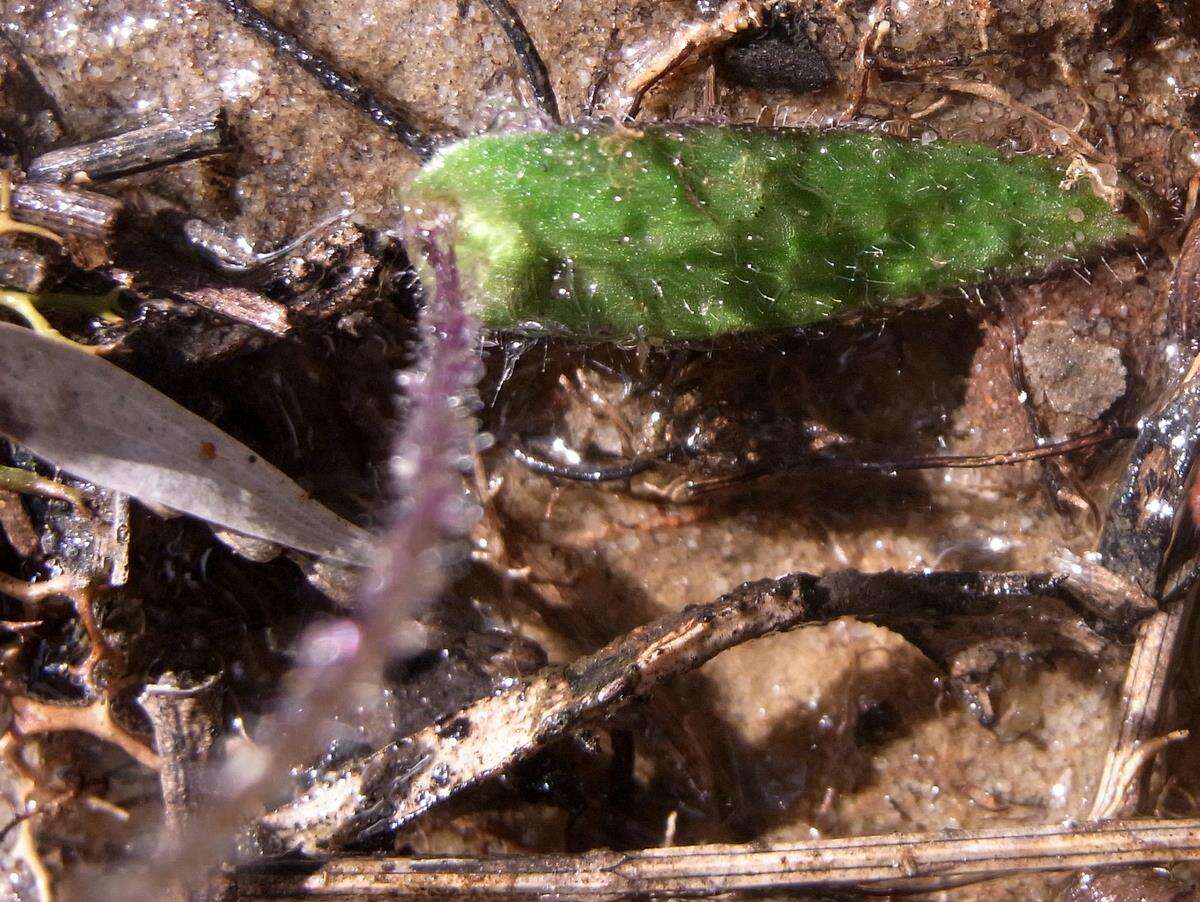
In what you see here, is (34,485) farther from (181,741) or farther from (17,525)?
(181,741)

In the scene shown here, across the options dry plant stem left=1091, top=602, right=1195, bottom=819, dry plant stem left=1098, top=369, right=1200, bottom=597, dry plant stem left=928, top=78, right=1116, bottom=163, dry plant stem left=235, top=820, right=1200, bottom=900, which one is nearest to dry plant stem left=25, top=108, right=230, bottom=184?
dry plant stem left=235, top=820, right=1200, bottom=900

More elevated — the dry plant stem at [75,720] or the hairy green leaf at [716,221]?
the hairy green leaf at [716,221]

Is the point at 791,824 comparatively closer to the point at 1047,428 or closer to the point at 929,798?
the point at 929,798

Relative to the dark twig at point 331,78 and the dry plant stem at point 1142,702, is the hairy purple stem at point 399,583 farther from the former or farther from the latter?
the dry plant stem at point 1142,702

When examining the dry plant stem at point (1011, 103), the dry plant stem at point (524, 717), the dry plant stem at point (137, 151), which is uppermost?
the dry plant stem at point (1011, 103)

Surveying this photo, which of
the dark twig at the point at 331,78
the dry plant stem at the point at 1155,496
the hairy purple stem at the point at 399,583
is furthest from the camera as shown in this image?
the dark twig at the point at 331,78

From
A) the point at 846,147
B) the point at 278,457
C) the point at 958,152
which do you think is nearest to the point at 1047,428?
the point at 958,152

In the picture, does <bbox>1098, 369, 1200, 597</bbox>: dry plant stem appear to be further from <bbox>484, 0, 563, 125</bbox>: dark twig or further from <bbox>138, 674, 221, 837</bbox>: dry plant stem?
<bbox>138, 674, 221, 837</bbox>: dry plant stem

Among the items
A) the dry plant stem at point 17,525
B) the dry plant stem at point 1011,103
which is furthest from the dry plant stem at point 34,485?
the dry plant stem at point 1011,103
